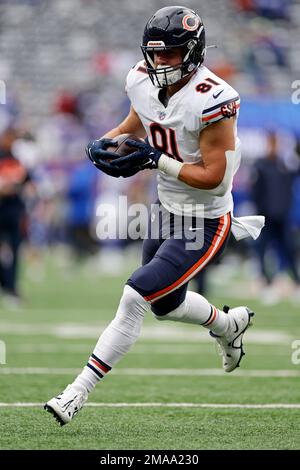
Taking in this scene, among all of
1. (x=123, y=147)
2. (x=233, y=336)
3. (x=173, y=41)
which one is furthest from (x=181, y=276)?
(x=173, y=41)

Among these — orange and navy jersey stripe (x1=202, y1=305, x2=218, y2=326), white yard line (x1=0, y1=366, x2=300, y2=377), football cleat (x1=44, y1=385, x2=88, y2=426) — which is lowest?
white yard line (x1=0, y1=366, x2=300, y2=377)

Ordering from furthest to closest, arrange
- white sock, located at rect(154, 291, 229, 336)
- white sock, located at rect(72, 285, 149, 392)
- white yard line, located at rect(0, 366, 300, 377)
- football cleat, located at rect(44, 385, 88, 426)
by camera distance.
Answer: white yard line, located at rect(0, 366, 300, 377)
white sock, located at rect(154, 291, 229, 336)
white sock, located at rect(72, 285, 149, 392)
football cleat, located at rect(44, 385, 88, 426)

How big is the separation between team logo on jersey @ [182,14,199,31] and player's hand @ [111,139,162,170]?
60 cm

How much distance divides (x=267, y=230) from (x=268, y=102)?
8.30 meters

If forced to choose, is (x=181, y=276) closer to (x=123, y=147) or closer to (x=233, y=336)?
(x=123, y=147)

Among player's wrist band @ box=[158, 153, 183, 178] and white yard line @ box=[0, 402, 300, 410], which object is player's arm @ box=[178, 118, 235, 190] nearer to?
player's wrist band @ box=[158, 153, 183, 178]

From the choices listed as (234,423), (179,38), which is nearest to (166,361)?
(234,423)

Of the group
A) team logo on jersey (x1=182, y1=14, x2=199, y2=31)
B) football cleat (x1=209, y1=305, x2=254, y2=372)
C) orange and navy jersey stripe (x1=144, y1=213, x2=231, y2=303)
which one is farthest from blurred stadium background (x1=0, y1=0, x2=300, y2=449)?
team logo on jersey (x1=182, y1=14, x2=199, y2=31)

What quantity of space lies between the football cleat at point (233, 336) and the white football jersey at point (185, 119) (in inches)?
24.4

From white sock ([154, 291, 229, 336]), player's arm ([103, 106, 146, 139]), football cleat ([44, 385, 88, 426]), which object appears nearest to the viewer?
football cleat ([44, 385, 88, 426])

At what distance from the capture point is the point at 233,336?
5586 millimetres

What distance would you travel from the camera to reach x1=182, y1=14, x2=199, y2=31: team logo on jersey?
16.4 ft

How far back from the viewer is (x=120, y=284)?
14.4 metres

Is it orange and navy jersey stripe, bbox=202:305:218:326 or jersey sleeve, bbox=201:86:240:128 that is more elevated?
jersey sleeve, bbox=201:86:240:128
